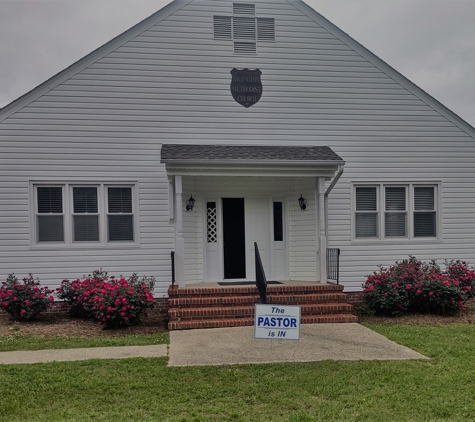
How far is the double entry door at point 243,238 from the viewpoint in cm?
1055

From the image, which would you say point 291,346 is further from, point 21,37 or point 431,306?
point 21,37

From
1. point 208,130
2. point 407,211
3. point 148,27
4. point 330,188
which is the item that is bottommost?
point 407,211

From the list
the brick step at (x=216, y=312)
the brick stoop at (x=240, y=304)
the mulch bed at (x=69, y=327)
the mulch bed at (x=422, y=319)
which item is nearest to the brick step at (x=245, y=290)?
the brick stoop at (x=240, y=304)

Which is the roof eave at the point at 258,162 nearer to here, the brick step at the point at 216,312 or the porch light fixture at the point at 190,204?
the porch light fixture at the point at 190,204

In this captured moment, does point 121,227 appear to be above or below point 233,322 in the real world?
above

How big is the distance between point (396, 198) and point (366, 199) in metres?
0.81

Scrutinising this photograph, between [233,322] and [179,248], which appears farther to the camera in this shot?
[179,248]

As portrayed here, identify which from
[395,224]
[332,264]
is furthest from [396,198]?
[332,264]

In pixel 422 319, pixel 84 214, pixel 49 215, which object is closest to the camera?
pixel 422 319

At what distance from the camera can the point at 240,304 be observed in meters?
8.58

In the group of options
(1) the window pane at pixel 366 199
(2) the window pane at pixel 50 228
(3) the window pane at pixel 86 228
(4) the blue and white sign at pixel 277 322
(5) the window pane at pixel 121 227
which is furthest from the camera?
(1) the window pane at pixel 366 199

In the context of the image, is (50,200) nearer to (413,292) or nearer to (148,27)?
(148,27)

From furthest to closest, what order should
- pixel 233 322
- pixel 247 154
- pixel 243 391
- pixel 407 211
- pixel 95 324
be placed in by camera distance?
pixel 407 211
pixel 247 154
pixel 95 324
pixel 233 322
pixel 243 391

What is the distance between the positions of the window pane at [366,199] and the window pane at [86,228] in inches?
254
